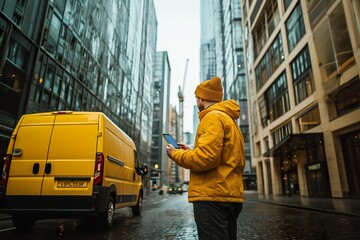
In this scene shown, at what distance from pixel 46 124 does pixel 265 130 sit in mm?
31460

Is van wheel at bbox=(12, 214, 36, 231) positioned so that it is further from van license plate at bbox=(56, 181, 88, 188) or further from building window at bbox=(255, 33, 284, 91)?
building window at bbox=(255, 33, 284, 91)

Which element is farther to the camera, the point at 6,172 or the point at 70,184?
the point at 6,172

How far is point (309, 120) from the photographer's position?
22719 millimetres

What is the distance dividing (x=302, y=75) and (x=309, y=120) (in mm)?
3997

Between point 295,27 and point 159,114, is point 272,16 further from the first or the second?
point 159,114

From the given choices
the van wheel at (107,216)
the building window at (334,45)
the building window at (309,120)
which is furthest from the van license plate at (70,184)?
the building window at (309,120)

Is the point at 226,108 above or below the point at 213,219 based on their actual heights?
above

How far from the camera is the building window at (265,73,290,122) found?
2785cm

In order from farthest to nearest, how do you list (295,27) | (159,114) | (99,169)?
(159,114)
(295,27)
(99,169)

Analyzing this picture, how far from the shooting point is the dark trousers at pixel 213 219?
6.34ft

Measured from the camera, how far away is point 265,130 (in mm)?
34375

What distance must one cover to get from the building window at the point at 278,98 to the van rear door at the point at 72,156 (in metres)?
24.7

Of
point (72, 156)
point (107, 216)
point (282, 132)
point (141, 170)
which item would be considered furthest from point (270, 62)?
point (72, 156)

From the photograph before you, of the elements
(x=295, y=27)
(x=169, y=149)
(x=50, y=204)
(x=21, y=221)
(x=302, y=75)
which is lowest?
(x=21, y=221)
